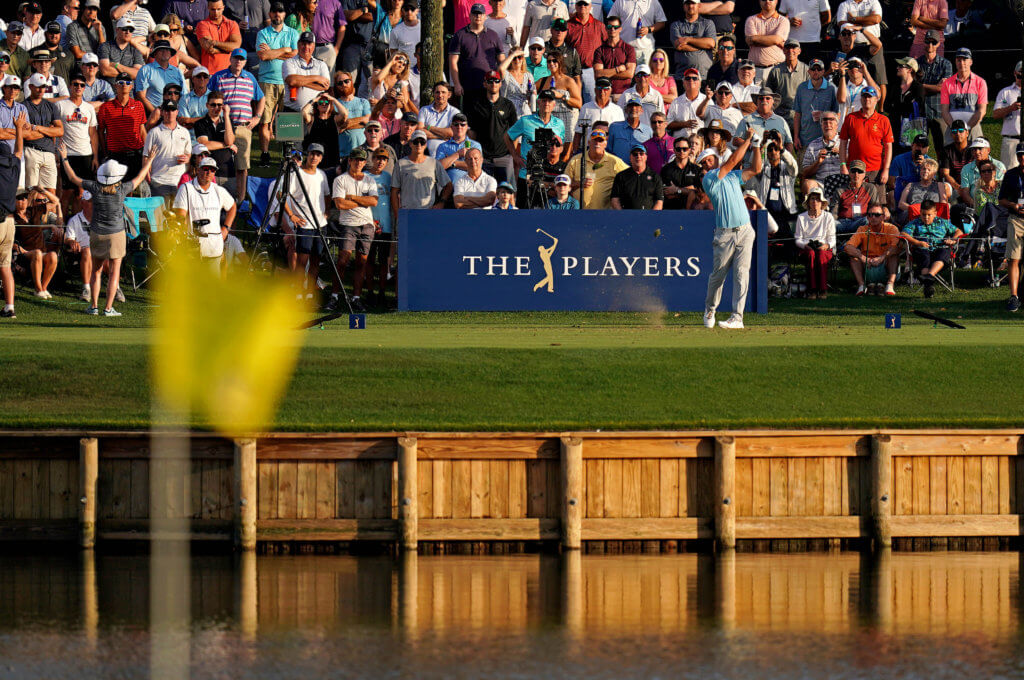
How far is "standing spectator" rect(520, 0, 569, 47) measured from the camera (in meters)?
28.4

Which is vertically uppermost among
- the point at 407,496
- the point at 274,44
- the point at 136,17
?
the point at 136,17

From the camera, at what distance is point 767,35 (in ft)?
95.2

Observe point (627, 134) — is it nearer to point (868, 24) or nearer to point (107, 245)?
point (868, 24)

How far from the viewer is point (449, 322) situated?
2317cm

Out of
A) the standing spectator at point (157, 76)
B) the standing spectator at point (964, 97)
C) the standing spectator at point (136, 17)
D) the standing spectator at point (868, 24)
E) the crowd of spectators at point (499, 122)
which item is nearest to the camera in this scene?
the crowd of spectators at point (499, 122)

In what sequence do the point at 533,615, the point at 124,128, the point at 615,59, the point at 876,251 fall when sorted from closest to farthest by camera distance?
the point at 533,615
the point at 876,251
the point at 124,128
the point at 615,59

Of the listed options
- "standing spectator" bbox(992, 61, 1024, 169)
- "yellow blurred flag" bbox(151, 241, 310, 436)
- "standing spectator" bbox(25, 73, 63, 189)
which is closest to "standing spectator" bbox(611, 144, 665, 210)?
"standing spectator" bbox(992, 61, 1024, 169)

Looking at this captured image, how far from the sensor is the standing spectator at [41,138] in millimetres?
24531

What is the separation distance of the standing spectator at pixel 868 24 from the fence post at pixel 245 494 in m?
16.2

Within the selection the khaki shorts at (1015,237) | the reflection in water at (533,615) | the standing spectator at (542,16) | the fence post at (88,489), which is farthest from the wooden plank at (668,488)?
the standing spectator at (542,16)

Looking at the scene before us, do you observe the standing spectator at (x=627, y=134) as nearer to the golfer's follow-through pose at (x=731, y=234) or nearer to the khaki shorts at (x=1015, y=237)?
the golfer's follow-through pose at (x=731, y=234)

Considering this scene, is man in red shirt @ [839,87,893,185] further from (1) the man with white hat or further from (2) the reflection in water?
(2) the reflection in water

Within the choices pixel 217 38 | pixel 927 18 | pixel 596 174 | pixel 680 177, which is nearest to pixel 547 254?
pixel 596 174

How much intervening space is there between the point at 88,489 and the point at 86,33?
13518 millimetres
